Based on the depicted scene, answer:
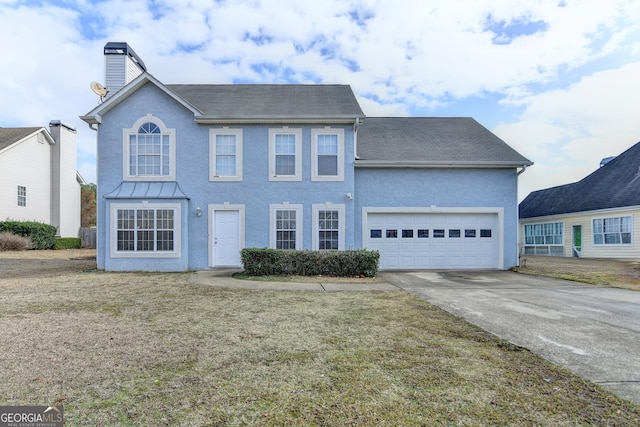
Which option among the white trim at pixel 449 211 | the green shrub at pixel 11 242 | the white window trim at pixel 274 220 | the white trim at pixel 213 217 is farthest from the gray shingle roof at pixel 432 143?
the green shrub at pixel 11 242

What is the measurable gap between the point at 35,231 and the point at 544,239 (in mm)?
32820

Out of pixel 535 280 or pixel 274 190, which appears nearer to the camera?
pixel 535 280

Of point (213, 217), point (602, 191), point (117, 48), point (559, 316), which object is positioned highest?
point (117, 48)

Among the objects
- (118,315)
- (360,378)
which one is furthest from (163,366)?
(118,315)

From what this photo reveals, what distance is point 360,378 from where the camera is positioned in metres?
3.91

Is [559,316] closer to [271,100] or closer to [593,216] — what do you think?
[271,100]

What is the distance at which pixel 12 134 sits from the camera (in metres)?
25.0

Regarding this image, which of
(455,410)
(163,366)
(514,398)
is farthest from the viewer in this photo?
(163,366)

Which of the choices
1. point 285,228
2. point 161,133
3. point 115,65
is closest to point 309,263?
point 285,228

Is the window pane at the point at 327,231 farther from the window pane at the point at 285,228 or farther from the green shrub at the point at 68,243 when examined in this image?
the green shrub at the point at 68,243

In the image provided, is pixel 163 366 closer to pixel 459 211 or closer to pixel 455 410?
pixel 455 410

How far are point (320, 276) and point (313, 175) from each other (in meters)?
4.08

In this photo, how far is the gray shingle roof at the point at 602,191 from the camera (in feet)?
66.6

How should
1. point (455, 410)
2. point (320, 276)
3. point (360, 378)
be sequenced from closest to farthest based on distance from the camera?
1. point (455, 410)
2. point (360, 378)
3. point (320, 276)
